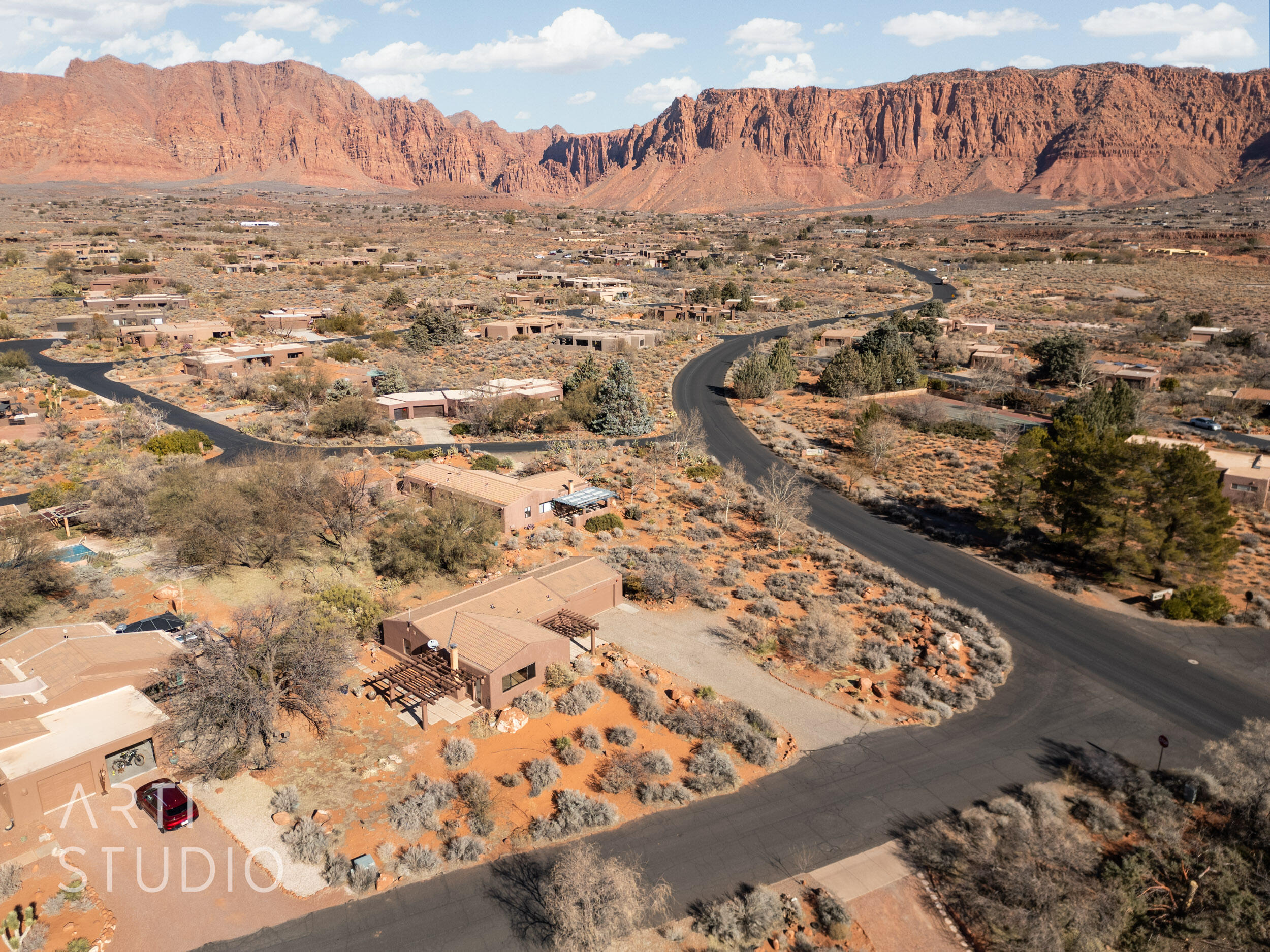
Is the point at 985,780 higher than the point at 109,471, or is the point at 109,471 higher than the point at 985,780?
the point at 109,471

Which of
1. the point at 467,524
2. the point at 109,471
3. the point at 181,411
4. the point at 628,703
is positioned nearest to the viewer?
the point at 628,703

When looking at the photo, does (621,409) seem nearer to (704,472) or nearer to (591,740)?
(704,472)

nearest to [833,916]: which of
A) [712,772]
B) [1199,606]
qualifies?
[712,772]

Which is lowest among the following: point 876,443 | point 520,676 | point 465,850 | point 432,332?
point 465,850

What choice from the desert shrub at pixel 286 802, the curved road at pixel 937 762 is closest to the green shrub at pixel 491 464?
the curved road at pixel 937 762

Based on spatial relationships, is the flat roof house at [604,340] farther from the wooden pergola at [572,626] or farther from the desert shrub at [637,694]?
the desert shrub at [637,694]

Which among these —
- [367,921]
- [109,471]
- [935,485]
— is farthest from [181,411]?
[935,485]

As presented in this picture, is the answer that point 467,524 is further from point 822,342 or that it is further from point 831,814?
point 822,342
